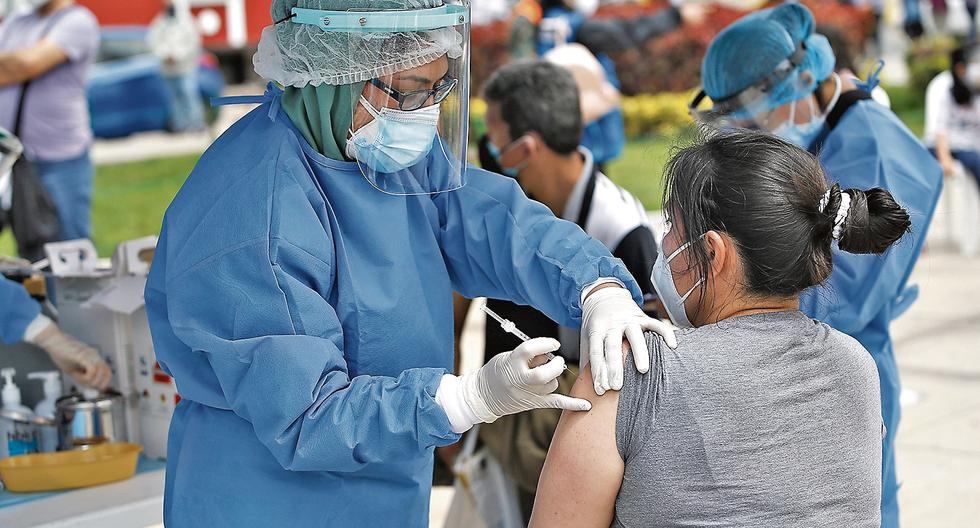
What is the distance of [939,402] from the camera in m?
5.27

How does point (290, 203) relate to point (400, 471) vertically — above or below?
above

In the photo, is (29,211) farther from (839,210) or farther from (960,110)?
(960,110)

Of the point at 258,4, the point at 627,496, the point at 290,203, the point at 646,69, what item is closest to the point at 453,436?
the point at 627,496

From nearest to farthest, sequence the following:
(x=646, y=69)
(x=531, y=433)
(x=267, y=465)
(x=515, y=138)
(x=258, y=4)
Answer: (x=267, y=465) → (x=531, y=433) → (x=515, y=138) → (x=646, y=69) → (x=258, y=4)

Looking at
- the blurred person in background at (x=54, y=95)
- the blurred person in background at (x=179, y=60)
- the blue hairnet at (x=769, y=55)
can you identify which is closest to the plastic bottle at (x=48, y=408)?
the blue hairnet at (x=769, y=55)

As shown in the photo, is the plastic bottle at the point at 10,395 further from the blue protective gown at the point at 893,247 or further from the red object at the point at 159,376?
the blue protective gown at the point at 893,247

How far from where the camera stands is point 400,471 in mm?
2000

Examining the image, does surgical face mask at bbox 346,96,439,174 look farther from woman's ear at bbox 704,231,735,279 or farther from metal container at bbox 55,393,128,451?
metal container at bbox 55,393,128,451

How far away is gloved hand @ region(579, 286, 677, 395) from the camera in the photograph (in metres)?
1.62

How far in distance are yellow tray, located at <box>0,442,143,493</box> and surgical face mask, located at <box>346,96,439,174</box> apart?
115 cm

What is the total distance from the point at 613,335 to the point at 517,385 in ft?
0.51

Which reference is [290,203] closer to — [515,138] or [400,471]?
[400,471]

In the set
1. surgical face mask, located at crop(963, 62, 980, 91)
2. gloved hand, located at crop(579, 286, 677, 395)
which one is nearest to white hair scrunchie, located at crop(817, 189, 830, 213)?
gloved hand, located at crop(579, 286, 677, 395)

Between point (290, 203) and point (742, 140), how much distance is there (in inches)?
27.2
